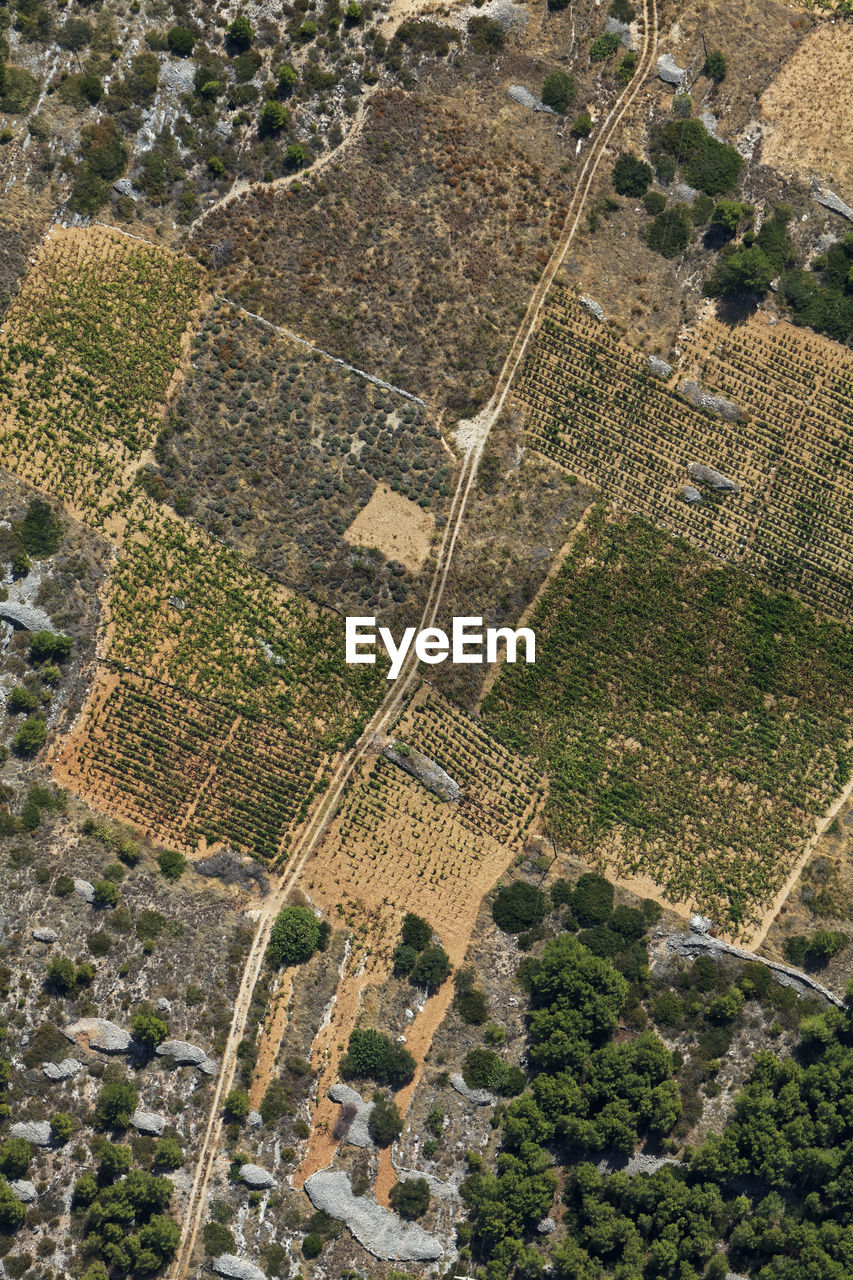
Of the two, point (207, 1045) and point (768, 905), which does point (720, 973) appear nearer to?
point (768, 905)

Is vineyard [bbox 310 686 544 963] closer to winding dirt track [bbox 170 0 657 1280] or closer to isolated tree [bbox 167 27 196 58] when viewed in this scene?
winding dirt track [bbox 170 0 657 1280]

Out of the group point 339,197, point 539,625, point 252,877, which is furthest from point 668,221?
point 252,877

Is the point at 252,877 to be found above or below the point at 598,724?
below

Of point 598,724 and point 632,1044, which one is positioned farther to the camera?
point 598,724

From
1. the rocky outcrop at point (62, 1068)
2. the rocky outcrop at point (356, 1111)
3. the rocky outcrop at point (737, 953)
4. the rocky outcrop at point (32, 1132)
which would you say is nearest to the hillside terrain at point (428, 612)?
the rocky outcrop at point (356, 1111)

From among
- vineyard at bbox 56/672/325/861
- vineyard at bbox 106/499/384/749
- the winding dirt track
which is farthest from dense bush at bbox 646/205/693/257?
vineyard at bbox 56/672/325/861

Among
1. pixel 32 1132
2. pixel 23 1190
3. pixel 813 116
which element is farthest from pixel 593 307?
pixel 23 1190
